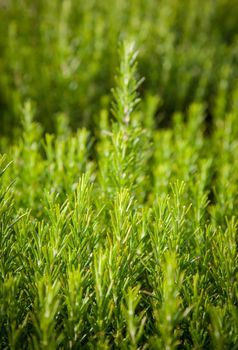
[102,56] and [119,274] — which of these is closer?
[119,274]

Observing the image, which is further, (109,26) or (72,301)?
(109,26)

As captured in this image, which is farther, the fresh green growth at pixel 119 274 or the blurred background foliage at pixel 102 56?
the blurred background foliage at pixel 102 56

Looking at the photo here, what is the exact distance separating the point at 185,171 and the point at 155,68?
36.8 inches

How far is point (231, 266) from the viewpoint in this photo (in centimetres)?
79

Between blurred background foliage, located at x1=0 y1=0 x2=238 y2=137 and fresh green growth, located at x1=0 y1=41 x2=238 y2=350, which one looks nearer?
fresh green growth, located at x1=0 y1=41 x2=238 y2=350

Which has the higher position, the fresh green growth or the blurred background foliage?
the blurred background foliage

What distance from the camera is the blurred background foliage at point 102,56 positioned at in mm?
1826

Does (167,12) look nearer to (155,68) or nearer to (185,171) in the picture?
(155,68)

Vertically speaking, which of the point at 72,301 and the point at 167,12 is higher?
the point at 167,12

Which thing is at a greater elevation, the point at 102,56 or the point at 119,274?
the point at 102,56

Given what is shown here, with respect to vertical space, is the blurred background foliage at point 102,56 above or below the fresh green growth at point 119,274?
above

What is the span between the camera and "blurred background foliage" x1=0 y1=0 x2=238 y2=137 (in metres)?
1.83

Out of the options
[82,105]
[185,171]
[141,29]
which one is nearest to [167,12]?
[141,29]

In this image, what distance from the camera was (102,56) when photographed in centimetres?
195
